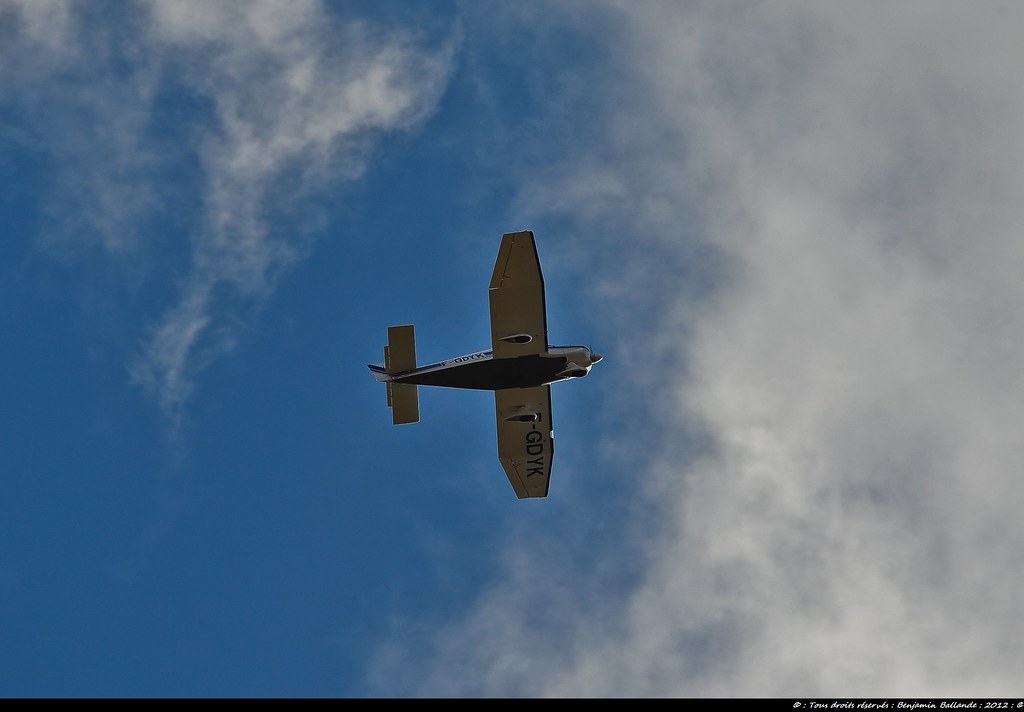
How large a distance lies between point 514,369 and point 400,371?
15.9 feet

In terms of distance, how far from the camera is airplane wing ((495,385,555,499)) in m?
42.6

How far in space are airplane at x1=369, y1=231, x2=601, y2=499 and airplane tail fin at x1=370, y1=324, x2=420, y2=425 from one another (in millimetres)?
41

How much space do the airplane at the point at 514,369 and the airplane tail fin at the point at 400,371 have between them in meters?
0.04

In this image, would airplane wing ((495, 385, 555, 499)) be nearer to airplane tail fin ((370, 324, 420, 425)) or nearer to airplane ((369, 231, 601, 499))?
airplane ((369, 231, 601, 499))

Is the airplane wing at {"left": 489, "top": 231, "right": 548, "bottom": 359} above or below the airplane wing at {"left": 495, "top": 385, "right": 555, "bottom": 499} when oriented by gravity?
above

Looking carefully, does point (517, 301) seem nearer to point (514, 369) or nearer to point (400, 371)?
point (514, 369)

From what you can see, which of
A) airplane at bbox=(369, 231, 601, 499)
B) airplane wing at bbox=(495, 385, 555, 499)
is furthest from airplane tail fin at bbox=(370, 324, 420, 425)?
airplane wing at bbox=(495, 385, 555, 499)

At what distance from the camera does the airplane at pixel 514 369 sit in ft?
127

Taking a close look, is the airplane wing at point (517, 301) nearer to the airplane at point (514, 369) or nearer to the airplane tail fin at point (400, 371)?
the airplane at point (514, 369)

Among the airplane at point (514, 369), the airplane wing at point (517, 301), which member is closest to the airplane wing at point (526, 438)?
the airplane at point (514, 369)
